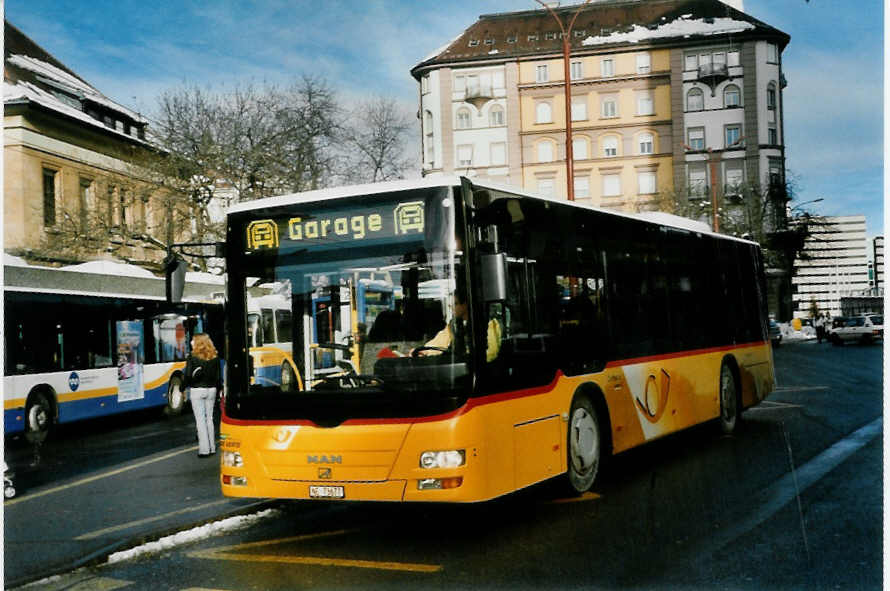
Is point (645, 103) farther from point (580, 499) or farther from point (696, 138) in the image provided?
point (580, 499)

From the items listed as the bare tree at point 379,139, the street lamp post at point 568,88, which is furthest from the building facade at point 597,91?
the bare tree at point 379,139

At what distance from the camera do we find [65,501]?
32.2 feet

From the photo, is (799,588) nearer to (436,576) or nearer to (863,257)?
(436,576)

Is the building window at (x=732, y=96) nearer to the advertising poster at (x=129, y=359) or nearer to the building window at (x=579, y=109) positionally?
the building window at (x=579, y=109)

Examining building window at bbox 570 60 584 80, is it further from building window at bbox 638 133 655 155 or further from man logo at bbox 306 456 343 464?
man logo at bbox 306 456 343 464

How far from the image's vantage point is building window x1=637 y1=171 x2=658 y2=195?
3222cm

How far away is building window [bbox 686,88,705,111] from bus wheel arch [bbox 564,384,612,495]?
18.1 m

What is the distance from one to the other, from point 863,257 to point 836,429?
2.46m

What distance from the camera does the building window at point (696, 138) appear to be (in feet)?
102

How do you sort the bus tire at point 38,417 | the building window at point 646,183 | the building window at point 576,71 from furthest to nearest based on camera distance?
the building window at point 646,183, the building window at point 576,71, the bus tire at point 38,417

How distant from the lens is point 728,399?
1276 cm

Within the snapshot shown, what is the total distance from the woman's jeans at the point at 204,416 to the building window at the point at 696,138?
2133 centimetres

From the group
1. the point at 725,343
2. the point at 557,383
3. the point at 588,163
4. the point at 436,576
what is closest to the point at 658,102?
the point at 588,163

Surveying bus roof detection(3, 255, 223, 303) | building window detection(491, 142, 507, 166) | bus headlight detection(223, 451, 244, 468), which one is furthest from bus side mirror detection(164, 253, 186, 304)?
building window detection(491, 142, 507, 166)
